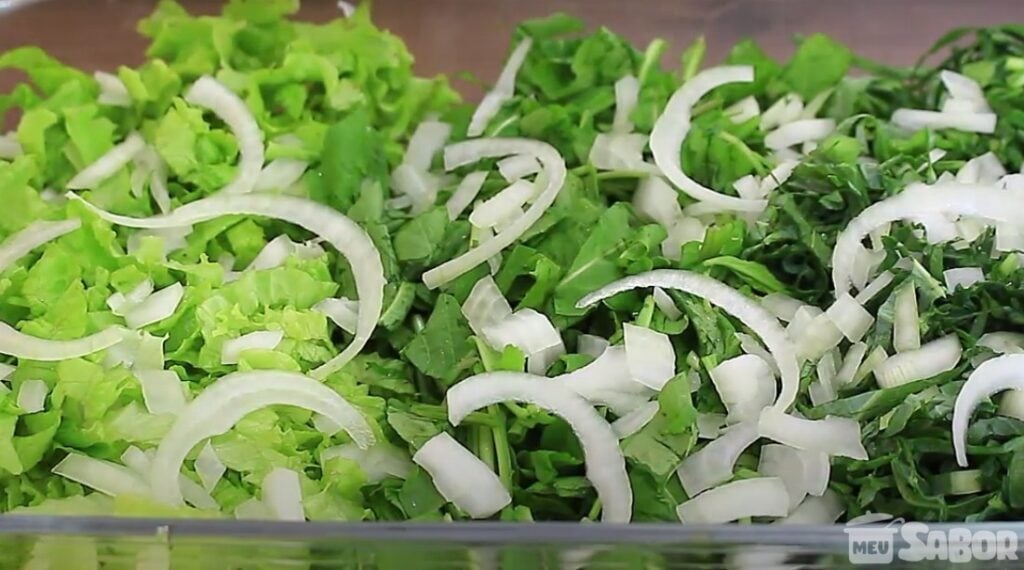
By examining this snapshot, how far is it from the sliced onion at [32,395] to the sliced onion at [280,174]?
0.91 ft

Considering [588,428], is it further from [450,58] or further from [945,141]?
[450,58]

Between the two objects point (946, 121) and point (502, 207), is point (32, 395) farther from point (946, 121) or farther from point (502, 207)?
point (946, 121)

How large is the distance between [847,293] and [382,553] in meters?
0.44

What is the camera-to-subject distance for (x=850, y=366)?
0.82 metres

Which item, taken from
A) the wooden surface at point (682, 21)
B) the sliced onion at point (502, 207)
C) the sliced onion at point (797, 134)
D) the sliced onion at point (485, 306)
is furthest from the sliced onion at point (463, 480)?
the wooden surface at point (682, 21)

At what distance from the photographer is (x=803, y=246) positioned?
0.91 meters

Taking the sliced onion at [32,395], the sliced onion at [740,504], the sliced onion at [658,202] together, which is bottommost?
the sliced onion at [740,504]

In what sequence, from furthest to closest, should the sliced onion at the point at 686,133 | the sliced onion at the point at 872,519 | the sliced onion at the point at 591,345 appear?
1. the sliced onion at the point at 686,133
2. the sliced onion at the point at 591,345
3. the sliced onion at the point at 872,519

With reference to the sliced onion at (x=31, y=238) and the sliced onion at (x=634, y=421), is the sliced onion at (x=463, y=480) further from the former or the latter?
the sliced onion at (x=31, y=238)

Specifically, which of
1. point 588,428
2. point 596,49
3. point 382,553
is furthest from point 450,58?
point 382,553

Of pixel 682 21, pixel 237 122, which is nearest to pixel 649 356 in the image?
pixel 237 122

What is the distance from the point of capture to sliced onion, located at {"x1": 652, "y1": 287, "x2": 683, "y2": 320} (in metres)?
0.85

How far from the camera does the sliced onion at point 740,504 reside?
744mm

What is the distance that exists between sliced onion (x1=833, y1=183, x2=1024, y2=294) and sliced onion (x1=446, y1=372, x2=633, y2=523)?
10.9 inches
